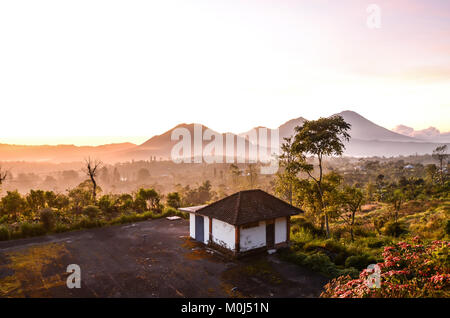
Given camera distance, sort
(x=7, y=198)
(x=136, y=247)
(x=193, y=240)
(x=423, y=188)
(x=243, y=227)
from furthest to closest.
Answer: (x=423, y=188), (x=7, y=198), (x=193, y=240), (x=136, y=247), (x=243, y=227)

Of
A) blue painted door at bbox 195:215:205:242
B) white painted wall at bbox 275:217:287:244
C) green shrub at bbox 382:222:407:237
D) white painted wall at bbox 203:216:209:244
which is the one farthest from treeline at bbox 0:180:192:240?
green shrub at bbox 382:222:407:237

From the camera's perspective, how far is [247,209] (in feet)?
45.3

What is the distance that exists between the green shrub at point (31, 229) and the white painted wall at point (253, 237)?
43.6 feet

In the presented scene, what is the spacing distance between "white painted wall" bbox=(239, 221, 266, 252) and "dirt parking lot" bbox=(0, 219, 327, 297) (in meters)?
0.56

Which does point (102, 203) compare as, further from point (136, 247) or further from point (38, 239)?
point (136, 247)

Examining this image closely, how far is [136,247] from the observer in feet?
49.5

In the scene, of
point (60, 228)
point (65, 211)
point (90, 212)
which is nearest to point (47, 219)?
point (60, 228)

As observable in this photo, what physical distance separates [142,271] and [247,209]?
553 cm

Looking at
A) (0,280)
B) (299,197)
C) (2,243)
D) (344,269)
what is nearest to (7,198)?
(2,243)

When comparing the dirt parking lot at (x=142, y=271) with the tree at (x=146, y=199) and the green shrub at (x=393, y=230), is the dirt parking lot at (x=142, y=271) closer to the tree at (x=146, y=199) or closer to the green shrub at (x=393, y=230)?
the tree at (x=146, y=199)

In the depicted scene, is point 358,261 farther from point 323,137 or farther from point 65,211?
point 65,211

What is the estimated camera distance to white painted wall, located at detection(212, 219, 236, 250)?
517 inches

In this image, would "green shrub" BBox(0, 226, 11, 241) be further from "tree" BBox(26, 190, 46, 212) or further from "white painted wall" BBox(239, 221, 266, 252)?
"white painted wall" BBox(239, 221, 266, 252)
